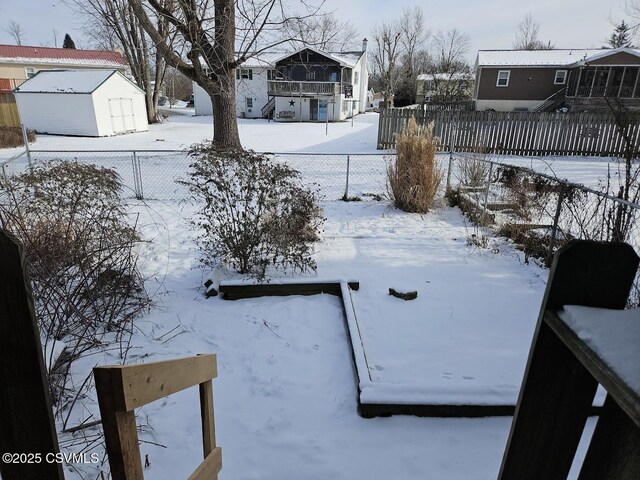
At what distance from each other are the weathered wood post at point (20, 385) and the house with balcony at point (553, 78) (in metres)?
35.2

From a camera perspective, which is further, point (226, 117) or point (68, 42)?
point (68, 42)

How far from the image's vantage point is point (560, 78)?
32.4 m

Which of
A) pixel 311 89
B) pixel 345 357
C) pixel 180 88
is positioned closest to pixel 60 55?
pixel 180 88

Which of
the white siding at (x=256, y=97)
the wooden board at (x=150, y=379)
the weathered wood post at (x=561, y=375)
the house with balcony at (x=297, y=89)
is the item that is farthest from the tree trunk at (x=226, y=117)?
the white siding at (x=256, y=97)

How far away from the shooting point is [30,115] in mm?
22969

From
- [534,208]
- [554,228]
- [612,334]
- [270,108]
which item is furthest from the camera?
[270,108]

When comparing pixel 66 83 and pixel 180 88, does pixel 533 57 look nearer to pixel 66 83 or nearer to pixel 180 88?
pixel 66 83

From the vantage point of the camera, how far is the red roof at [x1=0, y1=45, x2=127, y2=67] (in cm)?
3800

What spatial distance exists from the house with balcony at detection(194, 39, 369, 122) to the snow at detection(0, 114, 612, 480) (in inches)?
1132

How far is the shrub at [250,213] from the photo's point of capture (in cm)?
497

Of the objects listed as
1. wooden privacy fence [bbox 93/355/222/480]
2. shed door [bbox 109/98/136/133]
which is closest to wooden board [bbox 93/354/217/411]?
wooden privacy fence [bbox 93/355/222/480]

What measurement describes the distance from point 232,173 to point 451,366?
351 centimetres

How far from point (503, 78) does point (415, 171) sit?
3065 cm

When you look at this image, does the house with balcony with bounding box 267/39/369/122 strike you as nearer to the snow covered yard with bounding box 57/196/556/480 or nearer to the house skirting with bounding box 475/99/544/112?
the house skirting with bounding box 475/99/544/112
